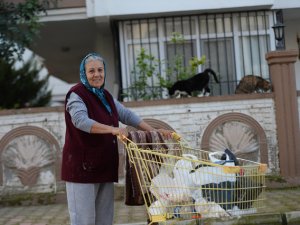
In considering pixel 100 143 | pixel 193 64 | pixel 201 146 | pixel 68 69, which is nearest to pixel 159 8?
pixel 193 64

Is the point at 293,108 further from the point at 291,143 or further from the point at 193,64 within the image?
the point at 193,64

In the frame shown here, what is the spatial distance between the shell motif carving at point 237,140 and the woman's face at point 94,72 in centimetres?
535

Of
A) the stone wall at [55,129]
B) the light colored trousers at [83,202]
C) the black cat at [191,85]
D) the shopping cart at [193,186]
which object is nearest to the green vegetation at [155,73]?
the black cat at [191,85]

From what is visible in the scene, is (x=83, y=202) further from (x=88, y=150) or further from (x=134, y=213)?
(x=134, y=213)

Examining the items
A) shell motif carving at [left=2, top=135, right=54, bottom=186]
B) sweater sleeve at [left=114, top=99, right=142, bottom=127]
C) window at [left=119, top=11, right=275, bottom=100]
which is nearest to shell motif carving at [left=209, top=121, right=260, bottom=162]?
window at [left=119, top=11, right=275, bottom=100]

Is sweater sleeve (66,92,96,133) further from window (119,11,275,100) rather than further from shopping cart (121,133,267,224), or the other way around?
window (119,11,275,100)

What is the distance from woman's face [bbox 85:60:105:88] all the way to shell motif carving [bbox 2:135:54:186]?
525cm

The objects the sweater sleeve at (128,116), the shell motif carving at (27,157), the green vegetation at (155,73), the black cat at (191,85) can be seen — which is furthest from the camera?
the green vegetation at (155,73)

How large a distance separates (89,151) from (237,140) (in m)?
Answer: 5.52

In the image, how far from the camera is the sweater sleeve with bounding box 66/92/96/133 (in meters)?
4.03

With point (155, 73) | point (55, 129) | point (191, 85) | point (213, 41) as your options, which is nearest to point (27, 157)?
point (55, 129)

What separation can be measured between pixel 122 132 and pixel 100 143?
0.35m

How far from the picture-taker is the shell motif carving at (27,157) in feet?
30.3

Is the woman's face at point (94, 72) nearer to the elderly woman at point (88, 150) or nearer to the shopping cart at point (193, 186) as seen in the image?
the elderly woman at point (88, 150)
